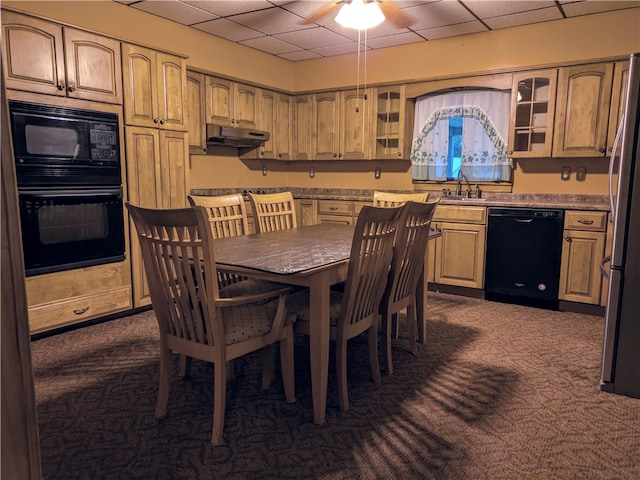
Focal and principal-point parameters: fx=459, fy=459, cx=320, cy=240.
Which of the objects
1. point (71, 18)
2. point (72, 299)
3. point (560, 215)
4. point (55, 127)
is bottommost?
point (72, 299)

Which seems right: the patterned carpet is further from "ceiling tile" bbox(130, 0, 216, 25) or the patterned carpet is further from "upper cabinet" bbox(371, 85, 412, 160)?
"ceiling tile" bbox(130, 0, 216, 25)

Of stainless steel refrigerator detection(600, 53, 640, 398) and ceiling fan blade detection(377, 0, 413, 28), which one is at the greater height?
ceiling fan blade detection(377, 0, 413, 28)

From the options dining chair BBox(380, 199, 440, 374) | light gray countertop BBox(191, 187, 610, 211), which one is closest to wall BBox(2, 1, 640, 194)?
light gray countertop BBox(191, 187, 610, 211)

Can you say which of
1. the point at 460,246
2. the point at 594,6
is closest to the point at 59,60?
the point at 460,246

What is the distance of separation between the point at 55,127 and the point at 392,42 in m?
3.40

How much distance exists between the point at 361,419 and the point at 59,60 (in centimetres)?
298

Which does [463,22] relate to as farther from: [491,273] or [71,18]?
[71,18]

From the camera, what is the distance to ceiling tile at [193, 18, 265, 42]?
438 centimetres

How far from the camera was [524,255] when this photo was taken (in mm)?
4016

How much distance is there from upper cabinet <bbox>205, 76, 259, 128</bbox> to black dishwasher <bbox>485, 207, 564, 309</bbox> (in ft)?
9.01

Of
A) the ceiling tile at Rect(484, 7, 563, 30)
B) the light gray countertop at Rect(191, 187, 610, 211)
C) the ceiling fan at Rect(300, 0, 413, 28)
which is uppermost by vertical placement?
the ceiling tile at Rect(484, 7, 563, 30)

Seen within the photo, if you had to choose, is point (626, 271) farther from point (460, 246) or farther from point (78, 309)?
point (78, 309)

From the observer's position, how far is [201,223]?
5.68 feet

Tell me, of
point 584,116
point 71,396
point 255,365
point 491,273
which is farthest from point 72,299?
point 584,116
